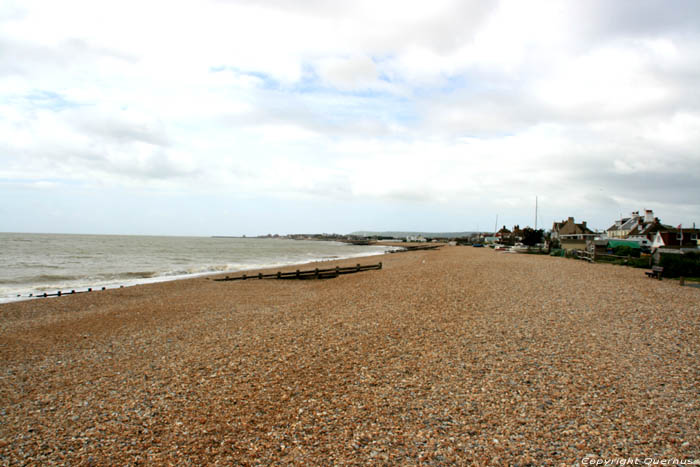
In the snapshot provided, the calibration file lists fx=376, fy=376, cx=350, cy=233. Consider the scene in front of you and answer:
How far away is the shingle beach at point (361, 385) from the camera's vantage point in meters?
4.85

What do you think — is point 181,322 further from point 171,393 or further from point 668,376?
point 668,376

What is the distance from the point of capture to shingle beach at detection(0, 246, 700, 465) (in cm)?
485

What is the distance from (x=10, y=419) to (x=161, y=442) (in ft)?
9.53

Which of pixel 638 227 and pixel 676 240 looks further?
pixel 638 227

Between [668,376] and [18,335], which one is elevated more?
[668,376]

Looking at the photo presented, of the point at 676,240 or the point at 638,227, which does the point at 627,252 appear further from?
the point at 638,227

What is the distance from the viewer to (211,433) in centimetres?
526

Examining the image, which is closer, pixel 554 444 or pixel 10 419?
pixel 554 444

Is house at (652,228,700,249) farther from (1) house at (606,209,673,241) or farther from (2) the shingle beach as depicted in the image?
(2) the shingle beach

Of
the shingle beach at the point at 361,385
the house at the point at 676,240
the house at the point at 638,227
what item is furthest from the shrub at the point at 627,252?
the shingle beach at the point at 361,385

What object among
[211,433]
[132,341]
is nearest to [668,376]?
[211,433]

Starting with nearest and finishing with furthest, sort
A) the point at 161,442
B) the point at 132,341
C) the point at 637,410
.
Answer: the point at 161,442 → the point at 637,410 → the point at 132,341

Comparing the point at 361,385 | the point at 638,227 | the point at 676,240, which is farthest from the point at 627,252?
the point at 361,385

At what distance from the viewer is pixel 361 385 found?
21.6 feet
